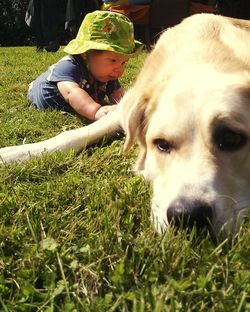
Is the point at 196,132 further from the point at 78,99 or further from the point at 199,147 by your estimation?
the point at 78,99

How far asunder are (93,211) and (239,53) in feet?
4.29

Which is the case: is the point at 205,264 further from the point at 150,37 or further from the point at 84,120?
the point at 150,37

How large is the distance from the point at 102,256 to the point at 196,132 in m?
0.78

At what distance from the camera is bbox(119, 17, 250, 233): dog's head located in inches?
74.9

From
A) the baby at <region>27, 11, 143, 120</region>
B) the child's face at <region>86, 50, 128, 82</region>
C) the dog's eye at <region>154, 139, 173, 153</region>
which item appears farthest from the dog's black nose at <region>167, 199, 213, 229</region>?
the child's face at <region>86, 50, 128, 82</region>

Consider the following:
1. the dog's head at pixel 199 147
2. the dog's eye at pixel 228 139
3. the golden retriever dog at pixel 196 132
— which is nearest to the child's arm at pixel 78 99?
the golden retriever dog at pixel 196 132

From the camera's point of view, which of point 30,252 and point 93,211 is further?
point 93,211

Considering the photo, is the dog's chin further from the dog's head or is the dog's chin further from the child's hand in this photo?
the child's hand

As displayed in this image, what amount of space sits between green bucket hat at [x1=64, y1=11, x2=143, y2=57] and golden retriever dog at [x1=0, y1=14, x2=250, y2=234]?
1.05 meters

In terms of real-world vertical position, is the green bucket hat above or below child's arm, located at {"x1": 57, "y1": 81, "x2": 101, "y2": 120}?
above

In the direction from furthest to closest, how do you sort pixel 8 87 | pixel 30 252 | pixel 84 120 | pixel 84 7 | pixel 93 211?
1. pixel 84 7
2. pixel 8 87
3. pixel 84 120
4. pixel 93 211
5. pixel 30 252

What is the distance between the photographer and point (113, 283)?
63.6 inches

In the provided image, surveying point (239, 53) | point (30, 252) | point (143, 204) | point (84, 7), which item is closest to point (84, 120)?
point (239, 53)

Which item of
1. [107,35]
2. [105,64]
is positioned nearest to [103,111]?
[105,64]
